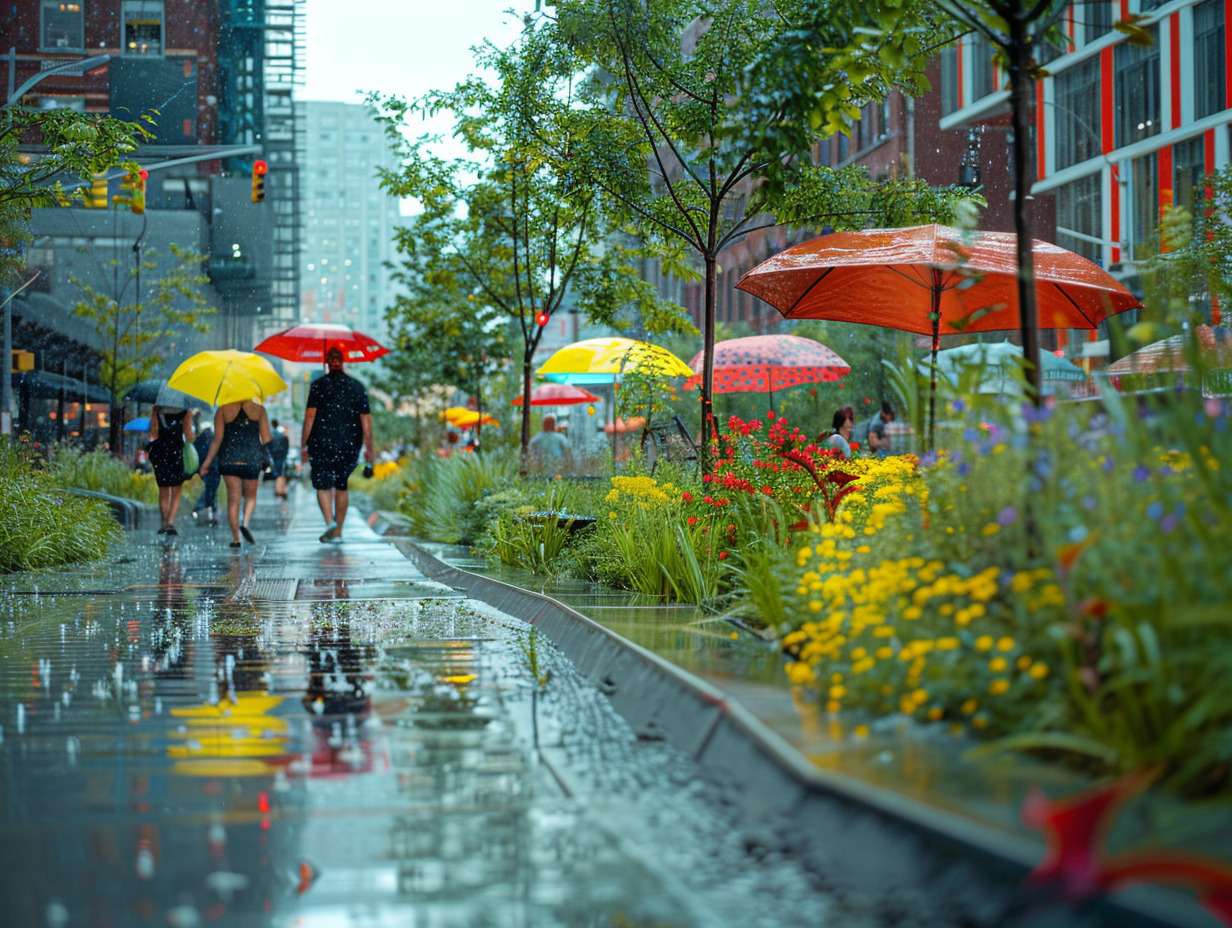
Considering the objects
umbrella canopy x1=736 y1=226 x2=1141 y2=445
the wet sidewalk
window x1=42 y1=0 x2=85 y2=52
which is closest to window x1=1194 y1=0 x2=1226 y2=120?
umbrella canopy x1=736 y1=226 x2=1141 y2=445

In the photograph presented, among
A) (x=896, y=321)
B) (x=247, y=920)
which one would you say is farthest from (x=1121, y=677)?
(x=896, y=321)

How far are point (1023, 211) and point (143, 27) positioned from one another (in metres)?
73.4

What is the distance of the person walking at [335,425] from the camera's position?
15.8m

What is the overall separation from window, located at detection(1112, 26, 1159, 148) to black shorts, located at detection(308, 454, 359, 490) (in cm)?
3035

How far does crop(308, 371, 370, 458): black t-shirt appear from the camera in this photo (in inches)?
624

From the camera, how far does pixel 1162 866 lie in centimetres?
264

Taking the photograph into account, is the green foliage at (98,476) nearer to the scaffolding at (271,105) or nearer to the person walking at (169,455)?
the person walking at (169,455)

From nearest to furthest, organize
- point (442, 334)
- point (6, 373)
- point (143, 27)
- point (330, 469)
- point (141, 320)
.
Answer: point (330, 469)
point (6, 373)
point (442, 334)
point (141, 320)
point (143, 27)

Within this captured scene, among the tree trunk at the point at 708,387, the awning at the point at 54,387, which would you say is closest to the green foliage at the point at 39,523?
the tree trunk at the point at 708,387

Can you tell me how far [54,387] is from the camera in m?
44.5

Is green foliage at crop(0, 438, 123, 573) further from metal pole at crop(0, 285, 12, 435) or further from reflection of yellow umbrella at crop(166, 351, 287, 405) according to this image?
metal pole at crop(0, 285, 12, 435)

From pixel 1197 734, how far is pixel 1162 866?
83 centimetres

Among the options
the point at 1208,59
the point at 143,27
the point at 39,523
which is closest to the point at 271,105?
the point at 143,27

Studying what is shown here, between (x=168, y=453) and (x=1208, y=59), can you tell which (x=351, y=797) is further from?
(x=1208, y=59)
